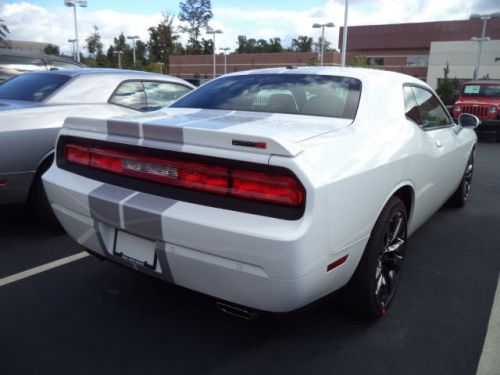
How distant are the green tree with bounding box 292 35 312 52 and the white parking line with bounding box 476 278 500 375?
87.4 meters

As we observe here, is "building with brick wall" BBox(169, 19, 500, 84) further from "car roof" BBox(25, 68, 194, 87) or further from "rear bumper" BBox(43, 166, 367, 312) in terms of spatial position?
"rear bumper" BBox(43, 166, 367, 312)

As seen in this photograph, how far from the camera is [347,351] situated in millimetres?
2307

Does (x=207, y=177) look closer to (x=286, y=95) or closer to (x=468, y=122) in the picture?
(x=286, y=95)

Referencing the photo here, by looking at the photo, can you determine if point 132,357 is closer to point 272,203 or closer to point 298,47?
point 272,203

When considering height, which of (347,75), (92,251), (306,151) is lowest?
(92,251)

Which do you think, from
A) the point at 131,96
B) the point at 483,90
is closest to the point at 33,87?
the point at 131,96

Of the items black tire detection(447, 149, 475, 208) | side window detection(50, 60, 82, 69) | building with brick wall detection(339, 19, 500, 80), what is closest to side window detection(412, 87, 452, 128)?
black tire detection(447, 149, 475, 208)

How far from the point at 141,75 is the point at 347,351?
12.2ft

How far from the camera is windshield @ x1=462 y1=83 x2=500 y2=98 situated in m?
12.9

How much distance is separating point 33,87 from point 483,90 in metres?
12.8

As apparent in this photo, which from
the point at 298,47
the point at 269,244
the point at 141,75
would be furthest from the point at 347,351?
the point at 298,47

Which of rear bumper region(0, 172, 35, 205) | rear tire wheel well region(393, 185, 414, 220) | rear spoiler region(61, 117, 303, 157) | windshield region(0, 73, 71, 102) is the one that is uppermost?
windshield region(0, 73, 71, 102)

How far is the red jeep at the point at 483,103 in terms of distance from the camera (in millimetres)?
12141

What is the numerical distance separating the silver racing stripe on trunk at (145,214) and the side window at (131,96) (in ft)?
8.64
